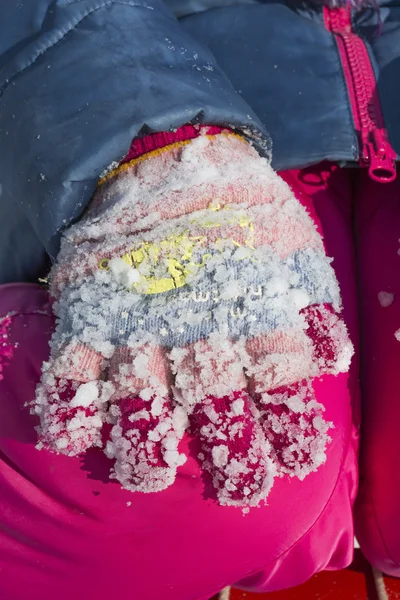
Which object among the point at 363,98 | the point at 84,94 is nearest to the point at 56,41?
the point at 84,94

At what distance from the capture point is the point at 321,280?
590 millimetres

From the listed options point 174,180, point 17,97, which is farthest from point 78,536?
point 17,97

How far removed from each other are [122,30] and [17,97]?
0.16m

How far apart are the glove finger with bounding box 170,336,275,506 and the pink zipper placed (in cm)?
40

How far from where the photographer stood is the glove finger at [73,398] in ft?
1.83

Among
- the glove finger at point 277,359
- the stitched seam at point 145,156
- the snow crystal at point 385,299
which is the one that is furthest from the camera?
the snow crystal at point 385,299

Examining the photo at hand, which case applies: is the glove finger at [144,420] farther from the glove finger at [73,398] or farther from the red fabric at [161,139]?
the red fabric at [161,139]

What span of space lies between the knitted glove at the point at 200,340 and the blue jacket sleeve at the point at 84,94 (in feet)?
0.28

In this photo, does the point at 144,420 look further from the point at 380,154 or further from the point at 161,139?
the point at 380,154

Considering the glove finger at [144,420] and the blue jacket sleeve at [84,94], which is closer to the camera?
the glove finger at [144,420]

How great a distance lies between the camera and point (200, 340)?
550 mm

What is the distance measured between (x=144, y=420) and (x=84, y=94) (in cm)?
40

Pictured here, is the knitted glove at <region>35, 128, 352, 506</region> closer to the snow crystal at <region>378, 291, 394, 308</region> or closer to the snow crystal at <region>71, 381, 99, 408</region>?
the snow crystal at <region>71, 381, 99, 408</region>

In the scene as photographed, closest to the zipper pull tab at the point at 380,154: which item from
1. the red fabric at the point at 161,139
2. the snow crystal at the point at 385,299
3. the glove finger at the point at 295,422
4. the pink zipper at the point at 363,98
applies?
the pink zipper at the point at 363,98
